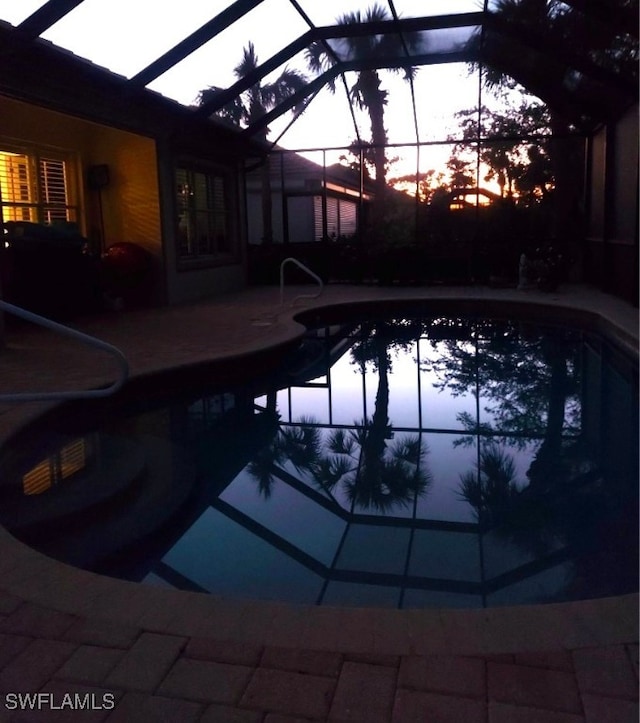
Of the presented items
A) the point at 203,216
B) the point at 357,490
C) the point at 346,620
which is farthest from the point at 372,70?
the point at 346,620

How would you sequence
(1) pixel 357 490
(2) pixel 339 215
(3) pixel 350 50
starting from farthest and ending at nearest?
(2) pixel 339 215 < (3) pixel 350 50 < (1) pixel 357 490

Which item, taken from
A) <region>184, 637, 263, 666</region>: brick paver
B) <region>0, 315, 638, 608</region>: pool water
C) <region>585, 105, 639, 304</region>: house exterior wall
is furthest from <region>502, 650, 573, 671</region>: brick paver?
<region>585, 105, 639, 304</region>: house exterior wall

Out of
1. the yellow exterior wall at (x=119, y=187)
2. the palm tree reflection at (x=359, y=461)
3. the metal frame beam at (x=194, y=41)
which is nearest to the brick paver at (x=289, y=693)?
the palm tree reflection at (x=359, y=461)

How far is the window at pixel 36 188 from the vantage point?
914 cm

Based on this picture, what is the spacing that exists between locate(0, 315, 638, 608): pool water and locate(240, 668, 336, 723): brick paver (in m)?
1.12

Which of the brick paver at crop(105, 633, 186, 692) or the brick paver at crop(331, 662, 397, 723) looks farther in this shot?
the brick paver at crop(105, 633, 186, 692)

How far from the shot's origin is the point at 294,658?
189cm

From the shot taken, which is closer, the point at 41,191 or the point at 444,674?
the point at 444,674

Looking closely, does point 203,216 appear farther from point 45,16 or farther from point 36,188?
point 45,16

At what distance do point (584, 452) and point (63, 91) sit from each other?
21.5 ft

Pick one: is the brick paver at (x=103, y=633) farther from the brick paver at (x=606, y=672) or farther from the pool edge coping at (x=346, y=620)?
the brick paver at (x=606, y=672)

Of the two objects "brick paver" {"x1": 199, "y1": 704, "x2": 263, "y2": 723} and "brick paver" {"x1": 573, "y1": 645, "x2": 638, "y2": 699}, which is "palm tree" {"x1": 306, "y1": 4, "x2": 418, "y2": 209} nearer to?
"brick paver" {"x1": 573, "y1": 645, "x2": 638, "y2": 699}

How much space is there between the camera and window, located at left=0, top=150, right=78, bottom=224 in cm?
914

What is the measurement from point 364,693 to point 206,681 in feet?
1.31
